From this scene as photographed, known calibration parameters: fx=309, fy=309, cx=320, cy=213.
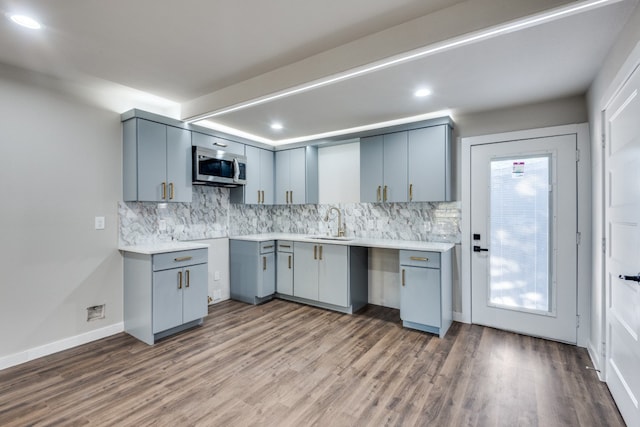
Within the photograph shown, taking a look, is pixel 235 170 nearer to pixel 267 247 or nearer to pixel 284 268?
pixel 267 247

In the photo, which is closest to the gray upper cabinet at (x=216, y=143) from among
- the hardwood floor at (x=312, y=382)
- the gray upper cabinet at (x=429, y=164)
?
the hardwood floor at (x=312, y=382)

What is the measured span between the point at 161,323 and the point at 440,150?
3441mm

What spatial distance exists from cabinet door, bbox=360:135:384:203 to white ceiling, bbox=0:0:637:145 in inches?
27.8

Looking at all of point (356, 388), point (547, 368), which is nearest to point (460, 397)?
point (356, 388)

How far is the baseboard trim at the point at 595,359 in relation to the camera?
2.36 metres

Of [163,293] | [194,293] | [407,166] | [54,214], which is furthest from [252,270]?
[407,166]

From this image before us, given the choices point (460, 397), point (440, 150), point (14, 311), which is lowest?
point (460, 397)

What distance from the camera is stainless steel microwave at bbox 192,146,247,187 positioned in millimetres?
3688

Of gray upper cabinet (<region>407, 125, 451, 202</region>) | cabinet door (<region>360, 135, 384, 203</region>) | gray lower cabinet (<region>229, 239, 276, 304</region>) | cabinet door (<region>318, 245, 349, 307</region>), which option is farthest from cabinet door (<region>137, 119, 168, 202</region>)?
gray upper cabinet (<region>407, 125, 451, 202</region>)

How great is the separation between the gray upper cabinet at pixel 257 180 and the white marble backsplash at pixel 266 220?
1.00 ft

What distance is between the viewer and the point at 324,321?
11.9 feet

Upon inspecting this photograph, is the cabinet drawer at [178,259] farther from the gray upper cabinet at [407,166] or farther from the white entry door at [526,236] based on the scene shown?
the white entry door at [526,236]

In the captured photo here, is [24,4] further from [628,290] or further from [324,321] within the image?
[628,290]

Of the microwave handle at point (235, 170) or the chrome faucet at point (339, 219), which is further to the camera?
the chrome faucet at point (339, 219)
